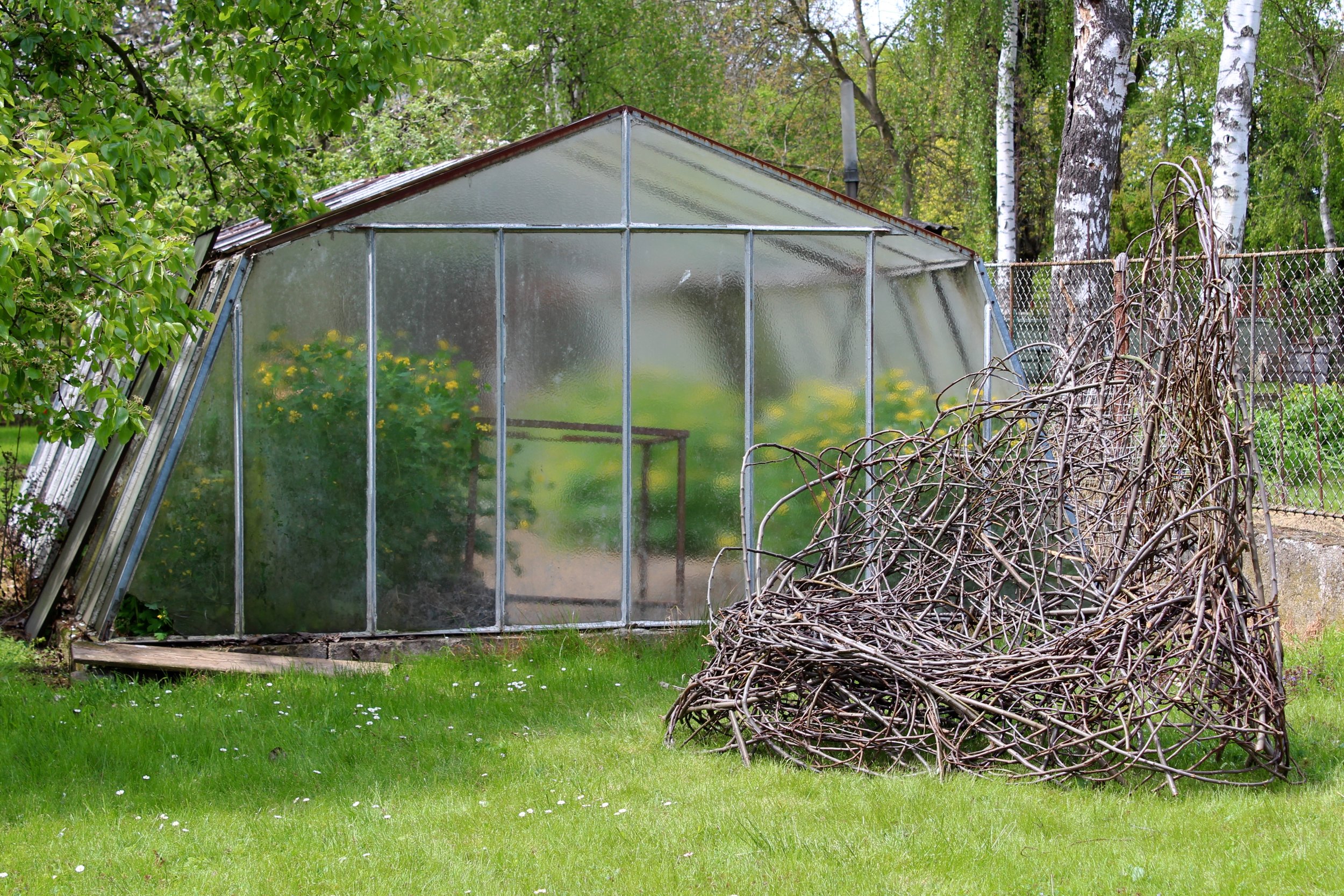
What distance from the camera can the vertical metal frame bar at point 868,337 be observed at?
313 inches

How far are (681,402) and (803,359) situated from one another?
83 centimetres

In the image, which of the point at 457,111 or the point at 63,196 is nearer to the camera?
the point at 63,196

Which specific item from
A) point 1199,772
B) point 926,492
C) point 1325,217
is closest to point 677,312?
point 926,492

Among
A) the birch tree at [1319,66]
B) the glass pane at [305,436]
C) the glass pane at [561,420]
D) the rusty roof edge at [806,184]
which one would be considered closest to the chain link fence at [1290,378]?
the rusty roof edge at [806,184]

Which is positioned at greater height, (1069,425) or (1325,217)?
(1325,217)

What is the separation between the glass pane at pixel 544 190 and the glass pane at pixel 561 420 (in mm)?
153

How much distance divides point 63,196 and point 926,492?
16.4ft

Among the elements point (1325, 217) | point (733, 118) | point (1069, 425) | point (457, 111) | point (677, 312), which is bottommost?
point (1069, 425)

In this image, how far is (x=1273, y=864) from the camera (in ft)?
13.7

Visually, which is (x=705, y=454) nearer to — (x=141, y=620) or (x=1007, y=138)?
(x=141, y=620)

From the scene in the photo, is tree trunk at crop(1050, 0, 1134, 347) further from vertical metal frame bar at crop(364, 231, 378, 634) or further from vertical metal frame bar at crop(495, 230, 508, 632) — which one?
vertical metal frame bar at crop(364, 231, 378, 634)

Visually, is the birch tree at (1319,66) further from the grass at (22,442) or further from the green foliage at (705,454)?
the grass at (22,442)

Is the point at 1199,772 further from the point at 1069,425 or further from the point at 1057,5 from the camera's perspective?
the point at 1057,5

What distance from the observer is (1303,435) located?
8523mm
